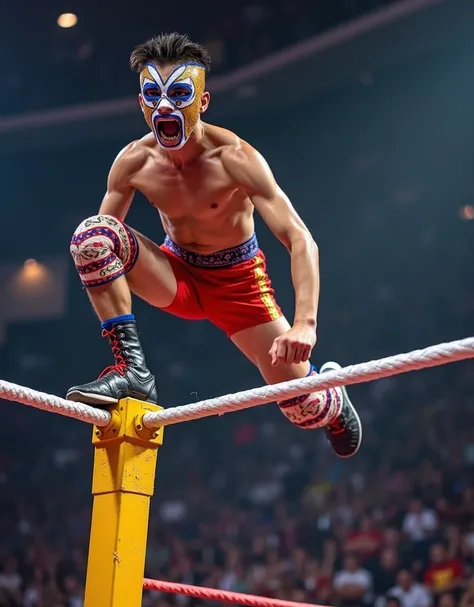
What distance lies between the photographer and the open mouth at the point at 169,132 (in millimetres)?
1718

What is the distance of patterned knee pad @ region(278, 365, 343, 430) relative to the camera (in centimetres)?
200

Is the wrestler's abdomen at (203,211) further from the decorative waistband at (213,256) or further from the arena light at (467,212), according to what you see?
the arena light at (467,212)

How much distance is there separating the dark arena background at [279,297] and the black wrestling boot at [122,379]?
2.56 meters

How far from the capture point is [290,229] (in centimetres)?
168

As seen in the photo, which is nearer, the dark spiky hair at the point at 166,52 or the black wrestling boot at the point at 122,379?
the black wrestling boot at the point at 122,379

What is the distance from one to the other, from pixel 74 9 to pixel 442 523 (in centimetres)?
479

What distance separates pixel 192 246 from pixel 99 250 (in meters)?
0.35

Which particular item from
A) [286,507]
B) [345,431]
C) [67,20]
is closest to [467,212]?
[286,507]

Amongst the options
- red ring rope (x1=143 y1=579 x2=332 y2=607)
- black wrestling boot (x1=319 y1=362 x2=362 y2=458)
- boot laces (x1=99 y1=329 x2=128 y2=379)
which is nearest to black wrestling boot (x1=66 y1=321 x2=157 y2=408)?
boot laces (x1=99 y1=329 x2=128 y2=379)

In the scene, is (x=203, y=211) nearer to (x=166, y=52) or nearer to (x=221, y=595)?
(x=166, y=52)

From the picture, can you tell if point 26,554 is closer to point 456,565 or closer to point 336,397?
point 456,565

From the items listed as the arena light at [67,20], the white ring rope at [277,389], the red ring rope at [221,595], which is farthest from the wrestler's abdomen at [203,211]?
the arena light at [67,20]

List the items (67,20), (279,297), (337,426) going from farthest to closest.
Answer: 1. (67,20)
2. (279,297)
3. (337,426)

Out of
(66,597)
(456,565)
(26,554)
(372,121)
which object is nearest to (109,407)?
(456,565)
